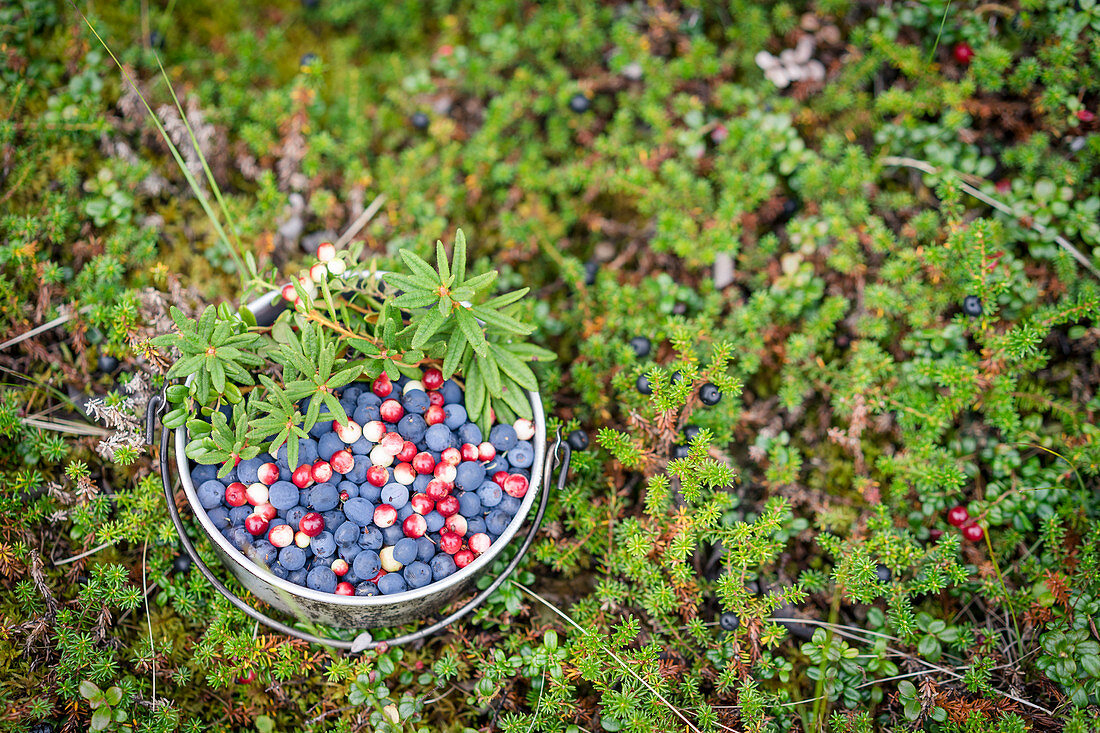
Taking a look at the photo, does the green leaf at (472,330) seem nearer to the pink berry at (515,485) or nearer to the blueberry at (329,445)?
the pink berry at (515,485)

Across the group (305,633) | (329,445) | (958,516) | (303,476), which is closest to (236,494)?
(303,476)

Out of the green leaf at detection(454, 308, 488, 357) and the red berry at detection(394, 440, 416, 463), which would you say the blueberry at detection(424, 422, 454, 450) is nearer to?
the red berry at detection(394, 440, 416, 463)

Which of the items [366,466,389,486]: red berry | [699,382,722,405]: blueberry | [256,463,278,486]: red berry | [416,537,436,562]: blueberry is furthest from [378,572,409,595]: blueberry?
[699,382,722,405]: blueberry

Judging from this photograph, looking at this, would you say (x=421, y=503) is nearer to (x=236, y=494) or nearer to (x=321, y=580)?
(x=321, y=580)

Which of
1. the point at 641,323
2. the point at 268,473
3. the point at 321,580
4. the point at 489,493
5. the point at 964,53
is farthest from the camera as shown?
the point at 964,53

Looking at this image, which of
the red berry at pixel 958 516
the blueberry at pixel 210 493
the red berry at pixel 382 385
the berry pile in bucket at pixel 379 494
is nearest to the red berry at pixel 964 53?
the red berry at pixel 958 516

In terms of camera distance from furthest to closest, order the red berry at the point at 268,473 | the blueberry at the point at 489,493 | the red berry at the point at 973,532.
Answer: the red berry at the point at 973,532, the blueberry at the point at 489,493, the red berry at the point at 268,473
